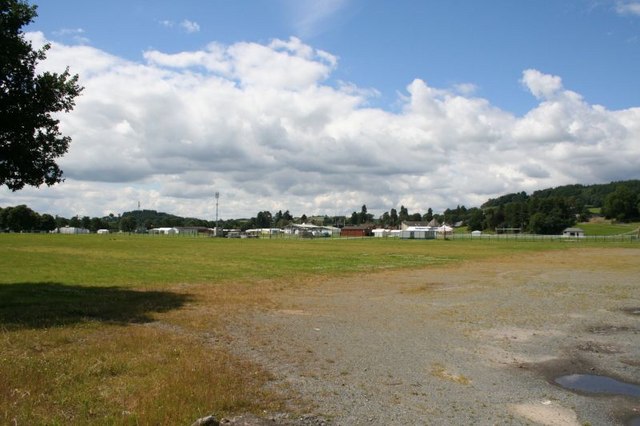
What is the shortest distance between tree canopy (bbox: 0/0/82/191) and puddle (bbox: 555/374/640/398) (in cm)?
1813

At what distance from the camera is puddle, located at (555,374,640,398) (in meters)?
9.48

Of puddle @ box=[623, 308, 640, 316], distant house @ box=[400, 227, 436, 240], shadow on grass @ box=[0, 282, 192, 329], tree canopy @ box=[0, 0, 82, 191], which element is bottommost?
puddle @ box=[623, 308, 640, 316]

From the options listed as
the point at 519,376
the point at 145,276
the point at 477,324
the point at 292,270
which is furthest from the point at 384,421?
the point at 292,270

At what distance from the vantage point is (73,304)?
1800cm

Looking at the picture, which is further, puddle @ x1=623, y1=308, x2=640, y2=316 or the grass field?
puddle @ x1=623, y1=308, x2=640, y2=316

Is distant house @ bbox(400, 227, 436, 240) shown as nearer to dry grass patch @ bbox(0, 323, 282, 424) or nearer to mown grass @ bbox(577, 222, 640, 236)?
mown grass @ bbox(577, 222, 640, 236)

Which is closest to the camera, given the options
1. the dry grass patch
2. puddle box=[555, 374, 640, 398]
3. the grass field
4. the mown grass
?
the dry grass patch

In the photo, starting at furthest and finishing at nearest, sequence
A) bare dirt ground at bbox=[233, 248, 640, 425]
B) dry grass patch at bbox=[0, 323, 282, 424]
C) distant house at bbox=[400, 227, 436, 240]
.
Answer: distant house at bbox=[400, 227, 436, 240] → bare dirt ground at bbox=[233, 248, 640, 425] → dry grass patch at bbox=[0, 323, 282, 424]

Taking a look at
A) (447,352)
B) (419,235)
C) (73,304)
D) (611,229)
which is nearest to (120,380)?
(447,352)

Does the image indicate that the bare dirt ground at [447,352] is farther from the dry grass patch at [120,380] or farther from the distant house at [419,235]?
the distant house at [419,235]

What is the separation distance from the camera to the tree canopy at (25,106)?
674 inches

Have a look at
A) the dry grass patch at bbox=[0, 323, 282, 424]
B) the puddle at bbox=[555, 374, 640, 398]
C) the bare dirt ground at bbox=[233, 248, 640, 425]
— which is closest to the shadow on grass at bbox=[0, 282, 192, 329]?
the dry grass patch at bbox=[0, 323, 282, 424]

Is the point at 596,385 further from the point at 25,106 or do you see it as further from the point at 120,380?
the point at 25,106

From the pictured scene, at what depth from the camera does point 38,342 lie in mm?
11617
